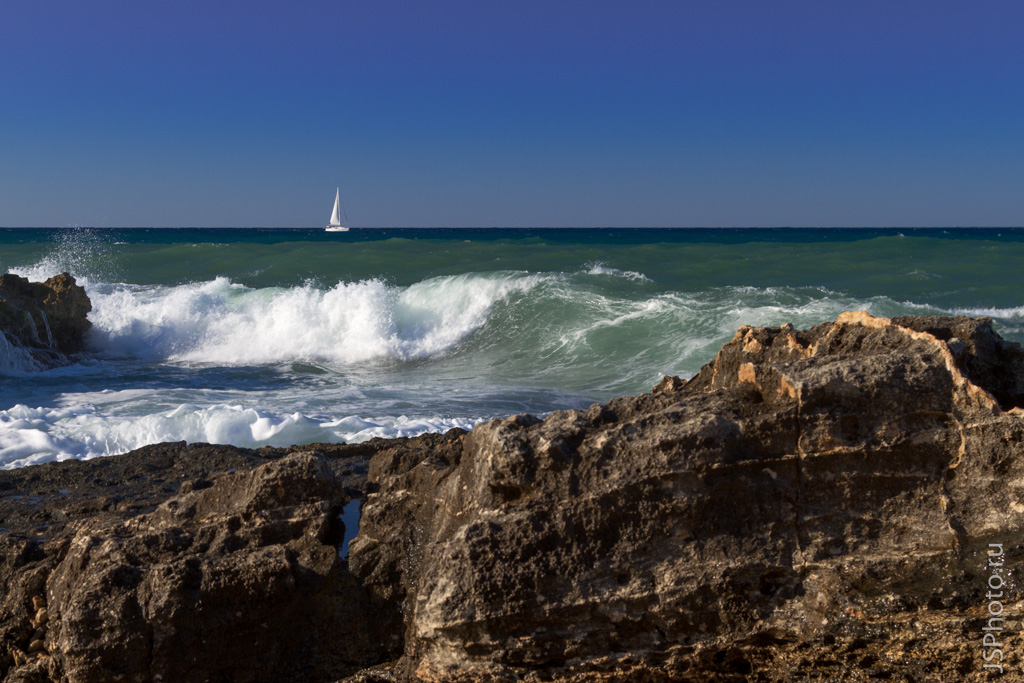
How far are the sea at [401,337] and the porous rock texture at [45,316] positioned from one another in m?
0.33

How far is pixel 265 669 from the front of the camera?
236 centimetres

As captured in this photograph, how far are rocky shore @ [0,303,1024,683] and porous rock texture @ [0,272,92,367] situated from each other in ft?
28.5

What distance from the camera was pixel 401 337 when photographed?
526 inches

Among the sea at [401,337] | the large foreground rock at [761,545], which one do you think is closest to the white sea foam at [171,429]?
the sea at [401,337]

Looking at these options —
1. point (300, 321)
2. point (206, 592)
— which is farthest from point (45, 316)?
point (206, 592)

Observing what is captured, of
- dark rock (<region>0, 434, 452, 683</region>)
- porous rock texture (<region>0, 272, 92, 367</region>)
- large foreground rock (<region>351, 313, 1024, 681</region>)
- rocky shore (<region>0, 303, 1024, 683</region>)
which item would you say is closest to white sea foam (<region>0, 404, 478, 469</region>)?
dark rock (<region>0, 434, 452, 683</region>)

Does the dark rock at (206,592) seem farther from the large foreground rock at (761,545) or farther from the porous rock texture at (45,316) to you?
the porous rock texture at (45,316)

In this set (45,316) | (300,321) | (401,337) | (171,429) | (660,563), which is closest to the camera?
(660,563)

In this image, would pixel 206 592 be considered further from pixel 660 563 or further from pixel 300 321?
pixel 300 321

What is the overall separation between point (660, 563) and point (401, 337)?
11381mm

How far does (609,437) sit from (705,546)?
395mm

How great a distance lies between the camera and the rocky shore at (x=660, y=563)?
2152 mm

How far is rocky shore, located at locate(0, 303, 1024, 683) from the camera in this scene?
215 cm

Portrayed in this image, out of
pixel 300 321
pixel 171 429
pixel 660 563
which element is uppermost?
pixel 660 563
